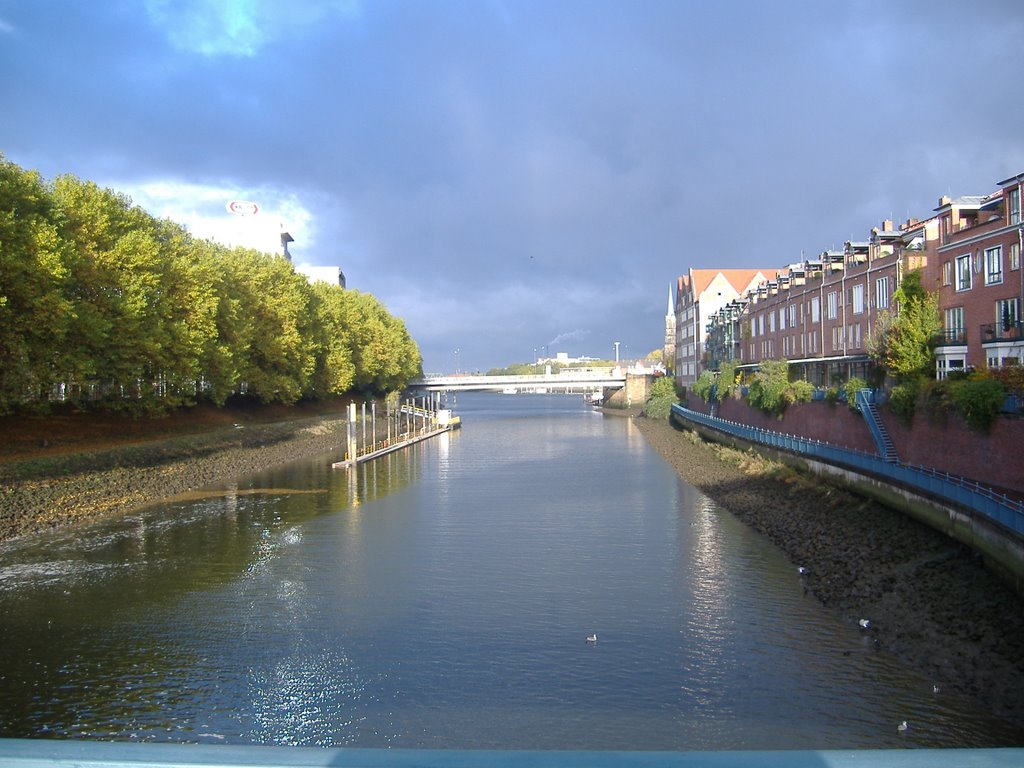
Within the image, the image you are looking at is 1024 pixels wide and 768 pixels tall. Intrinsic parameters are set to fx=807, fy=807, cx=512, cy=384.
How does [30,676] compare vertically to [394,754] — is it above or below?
below

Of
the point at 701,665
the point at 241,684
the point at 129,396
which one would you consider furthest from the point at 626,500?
the point at 129,396

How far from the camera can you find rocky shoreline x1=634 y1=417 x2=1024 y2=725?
1323 centimetres

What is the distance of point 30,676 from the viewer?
44.1 ft

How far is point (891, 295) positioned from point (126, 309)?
35087mm

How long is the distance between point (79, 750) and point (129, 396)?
4228 centimetres

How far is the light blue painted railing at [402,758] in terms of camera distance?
7.06 ft

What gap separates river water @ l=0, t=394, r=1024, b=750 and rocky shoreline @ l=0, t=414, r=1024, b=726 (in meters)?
0.79

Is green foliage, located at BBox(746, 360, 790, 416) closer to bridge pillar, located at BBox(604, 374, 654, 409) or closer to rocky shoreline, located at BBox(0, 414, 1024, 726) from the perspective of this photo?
rocky shoreline, located at BBox(0, 414, 1024, 726)

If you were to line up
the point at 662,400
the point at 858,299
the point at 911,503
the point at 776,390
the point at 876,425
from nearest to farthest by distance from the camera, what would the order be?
the point at 911,503, the point at 876,425, the point at 776,390, the point at 858,299, the point at 662,400

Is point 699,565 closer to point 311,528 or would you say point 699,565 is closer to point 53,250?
point 311,528

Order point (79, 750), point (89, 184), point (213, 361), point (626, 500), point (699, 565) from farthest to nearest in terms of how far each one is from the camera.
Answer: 1. point (213, 361)
2. point (89, 184)
3. point (626, 500)
4. point (699, 565)
5. point (79, 750)

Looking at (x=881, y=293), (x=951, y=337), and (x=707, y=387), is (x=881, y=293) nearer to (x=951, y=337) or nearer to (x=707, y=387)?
(x=951, y=337)

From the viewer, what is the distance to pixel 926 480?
2044 centimetres

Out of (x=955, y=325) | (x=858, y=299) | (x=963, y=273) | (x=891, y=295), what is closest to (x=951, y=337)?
(x=955, y=325)
